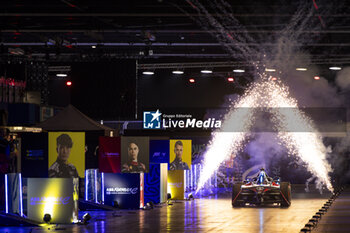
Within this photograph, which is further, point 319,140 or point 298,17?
point 319,140

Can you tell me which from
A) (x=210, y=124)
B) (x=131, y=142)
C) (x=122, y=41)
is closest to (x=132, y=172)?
(x=131, y=142)

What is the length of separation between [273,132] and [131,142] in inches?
632

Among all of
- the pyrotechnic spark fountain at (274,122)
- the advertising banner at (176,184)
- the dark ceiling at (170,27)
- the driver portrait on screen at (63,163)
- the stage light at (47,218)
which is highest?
the dark ceiling at (170,27)

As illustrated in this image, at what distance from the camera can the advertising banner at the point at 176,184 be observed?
2698 centimetres

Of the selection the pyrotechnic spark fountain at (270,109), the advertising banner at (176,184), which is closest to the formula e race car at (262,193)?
the advertising banner at (176,184)

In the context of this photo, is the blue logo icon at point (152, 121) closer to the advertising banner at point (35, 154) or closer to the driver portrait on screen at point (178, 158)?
the driver portrait on screen at point (178, 158)

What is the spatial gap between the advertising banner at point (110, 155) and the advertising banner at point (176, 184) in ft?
18.6

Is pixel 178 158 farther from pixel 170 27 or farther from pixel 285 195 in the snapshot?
pixel 285 195

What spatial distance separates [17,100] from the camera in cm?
3575

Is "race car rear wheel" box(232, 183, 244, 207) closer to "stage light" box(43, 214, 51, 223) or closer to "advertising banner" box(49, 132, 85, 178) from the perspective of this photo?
"advertising banner" box(49, 132, 85, 178)

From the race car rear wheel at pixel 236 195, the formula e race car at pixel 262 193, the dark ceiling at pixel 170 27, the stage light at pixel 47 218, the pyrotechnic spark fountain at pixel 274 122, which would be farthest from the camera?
the pyrotechnic spark fountain at pixel 274 122

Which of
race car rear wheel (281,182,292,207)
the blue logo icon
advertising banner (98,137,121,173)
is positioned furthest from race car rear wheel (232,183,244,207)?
the blue logo icon

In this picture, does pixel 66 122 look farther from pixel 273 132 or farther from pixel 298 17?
pixel 273 132

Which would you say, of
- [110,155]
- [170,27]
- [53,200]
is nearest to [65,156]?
[53,200]
